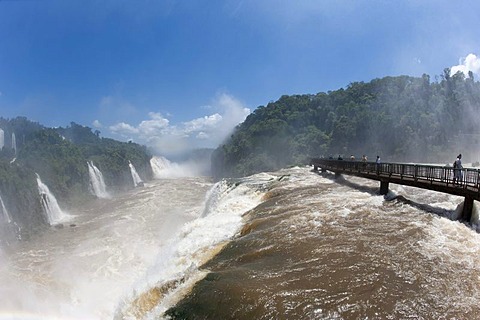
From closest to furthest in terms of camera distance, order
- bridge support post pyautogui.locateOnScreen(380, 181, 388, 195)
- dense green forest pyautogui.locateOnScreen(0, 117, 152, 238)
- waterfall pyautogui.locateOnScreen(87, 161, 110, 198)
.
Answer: bridge support post pyautogui.locateOnScreen(380, 181, 388, 195), dense green forest pyautogui.locateOnScreen(0, 117, 152, 238), waterfall pyautogui.locateOnScreen(87, 161, 110, 198)

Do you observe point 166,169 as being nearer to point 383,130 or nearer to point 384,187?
point 383,130

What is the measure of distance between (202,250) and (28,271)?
1505cm

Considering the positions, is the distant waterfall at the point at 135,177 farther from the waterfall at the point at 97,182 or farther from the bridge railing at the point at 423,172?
the bridge railing at the point at 423,172

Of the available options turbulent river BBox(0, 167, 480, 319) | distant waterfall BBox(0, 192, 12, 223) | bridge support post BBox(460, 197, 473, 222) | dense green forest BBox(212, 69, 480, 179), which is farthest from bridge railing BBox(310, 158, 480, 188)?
dense green forest BBox(212, 69, 480, 179)

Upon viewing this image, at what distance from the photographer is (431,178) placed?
1417cm

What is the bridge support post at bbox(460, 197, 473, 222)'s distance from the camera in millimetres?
11164

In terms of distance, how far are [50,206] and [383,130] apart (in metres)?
62.8

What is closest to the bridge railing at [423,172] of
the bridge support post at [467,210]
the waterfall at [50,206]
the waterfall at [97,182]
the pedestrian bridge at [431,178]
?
the pedestrian bridge at [431,178]

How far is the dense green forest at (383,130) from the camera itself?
60.9 metres

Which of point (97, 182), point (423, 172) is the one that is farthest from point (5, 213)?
point (423, 172)

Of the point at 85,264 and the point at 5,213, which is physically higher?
the point at 5,213

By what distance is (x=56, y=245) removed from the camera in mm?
24359

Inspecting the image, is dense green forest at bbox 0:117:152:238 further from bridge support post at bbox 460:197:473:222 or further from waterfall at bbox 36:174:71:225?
bridge support post at bbox 460:197:473:222

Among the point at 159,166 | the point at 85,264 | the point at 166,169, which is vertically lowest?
the point at 85,264
